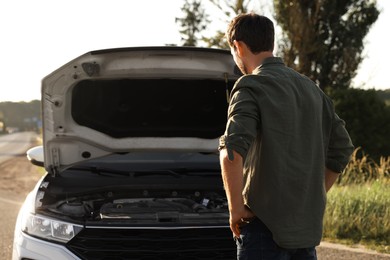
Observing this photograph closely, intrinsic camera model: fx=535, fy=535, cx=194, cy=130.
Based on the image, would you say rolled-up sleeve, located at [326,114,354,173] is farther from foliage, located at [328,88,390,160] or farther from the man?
foliage, located at [328,88,390,160]

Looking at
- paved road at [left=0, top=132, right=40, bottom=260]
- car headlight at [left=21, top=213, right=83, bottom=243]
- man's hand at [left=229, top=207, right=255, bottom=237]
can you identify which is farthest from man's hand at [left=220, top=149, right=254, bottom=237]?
paved road at [left=0, top=132, right=40, bottom=260]

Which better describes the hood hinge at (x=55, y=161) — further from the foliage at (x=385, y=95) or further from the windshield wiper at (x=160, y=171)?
the foliage at (x=385, y=95)

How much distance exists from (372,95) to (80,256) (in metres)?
13.1

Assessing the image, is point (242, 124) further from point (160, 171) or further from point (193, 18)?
point (193, 18)

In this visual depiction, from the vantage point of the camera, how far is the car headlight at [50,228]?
3402 millimetres

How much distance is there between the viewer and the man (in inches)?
88.9

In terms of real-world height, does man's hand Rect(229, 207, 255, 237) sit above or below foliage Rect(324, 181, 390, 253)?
above

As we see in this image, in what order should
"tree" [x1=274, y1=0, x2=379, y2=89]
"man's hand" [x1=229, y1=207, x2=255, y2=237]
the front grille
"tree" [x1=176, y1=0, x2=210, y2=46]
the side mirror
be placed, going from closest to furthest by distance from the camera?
"man's hand" [x1=229, y1=207, x2=255, y2=237], the front grille, the side mirror, "tree" [x1=274, y1=0, x2=379, y2=89], "tree" [x1=176, y1=0, x2=210, y2=46]

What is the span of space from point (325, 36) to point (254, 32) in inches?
718

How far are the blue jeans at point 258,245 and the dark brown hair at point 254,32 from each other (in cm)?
77

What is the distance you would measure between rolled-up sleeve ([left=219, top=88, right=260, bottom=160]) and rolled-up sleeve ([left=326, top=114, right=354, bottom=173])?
0.48m

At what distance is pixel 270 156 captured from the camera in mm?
2275

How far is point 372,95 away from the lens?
15008mm

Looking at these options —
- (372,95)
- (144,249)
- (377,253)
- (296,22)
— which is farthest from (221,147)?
(296,22)
